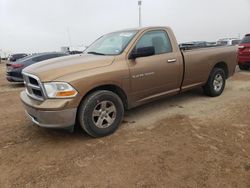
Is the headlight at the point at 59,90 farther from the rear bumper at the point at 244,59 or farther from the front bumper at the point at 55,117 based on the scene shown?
the rear bumper at the point at 244,59

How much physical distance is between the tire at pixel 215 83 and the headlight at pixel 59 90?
392 centimetres

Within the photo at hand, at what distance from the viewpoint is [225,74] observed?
718cm

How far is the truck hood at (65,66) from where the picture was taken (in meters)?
4.16

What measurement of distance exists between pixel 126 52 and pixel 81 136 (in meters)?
1.68

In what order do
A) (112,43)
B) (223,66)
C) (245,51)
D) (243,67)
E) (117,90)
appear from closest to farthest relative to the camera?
1. (117,90)
2. (112,43)
3. (223,66)
4. (245,51)
5. (243,67)

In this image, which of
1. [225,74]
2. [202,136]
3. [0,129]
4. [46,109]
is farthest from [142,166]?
[225,74]

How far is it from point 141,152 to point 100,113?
3.25 ft

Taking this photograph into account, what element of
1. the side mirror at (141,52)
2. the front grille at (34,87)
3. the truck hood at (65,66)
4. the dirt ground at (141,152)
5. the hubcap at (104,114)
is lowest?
the dirt ground at (141,152)

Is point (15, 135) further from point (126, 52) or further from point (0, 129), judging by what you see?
point (126, 52)

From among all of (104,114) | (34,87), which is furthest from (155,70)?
(34,87)

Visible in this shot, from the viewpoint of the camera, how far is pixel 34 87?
4348mm

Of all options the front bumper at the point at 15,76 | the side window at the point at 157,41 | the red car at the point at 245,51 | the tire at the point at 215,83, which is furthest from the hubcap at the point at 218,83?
the front bumper at the point at 15,76

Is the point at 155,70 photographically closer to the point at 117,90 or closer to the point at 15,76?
the point at 117,90

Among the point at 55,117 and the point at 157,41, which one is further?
the point at 157,41
